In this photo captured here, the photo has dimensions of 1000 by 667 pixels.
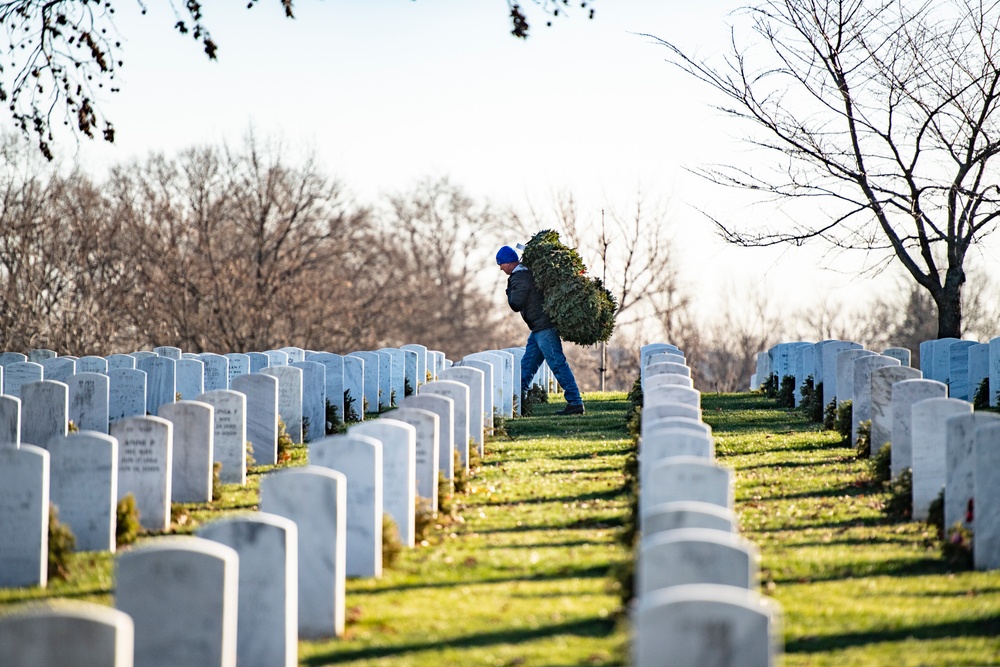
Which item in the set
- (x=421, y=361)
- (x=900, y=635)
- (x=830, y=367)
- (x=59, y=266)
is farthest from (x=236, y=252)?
(x=900, y=635)

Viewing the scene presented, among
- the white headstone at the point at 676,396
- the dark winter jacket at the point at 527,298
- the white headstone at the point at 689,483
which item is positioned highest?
the dark winter jacket at the point at 527,298

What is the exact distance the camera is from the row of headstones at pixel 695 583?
408 cm

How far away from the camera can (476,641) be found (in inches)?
231

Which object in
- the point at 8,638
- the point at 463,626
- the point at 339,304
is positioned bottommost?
the point at 463,626

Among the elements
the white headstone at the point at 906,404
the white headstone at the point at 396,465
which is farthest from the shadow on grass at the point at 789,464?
the white headstone at the point at 396,465

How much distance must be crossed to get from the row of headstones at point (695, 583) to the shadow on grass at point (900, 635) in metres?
0.18

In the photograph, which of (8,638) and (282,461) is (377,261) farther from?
(8,638)

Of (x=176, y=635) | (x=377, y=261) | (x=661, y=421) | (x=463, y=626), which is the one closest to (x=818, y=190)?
(x=661, y=421)

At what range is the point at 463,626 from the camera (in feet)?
20.2

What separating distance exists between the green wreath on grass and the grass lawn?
4409 millimetres

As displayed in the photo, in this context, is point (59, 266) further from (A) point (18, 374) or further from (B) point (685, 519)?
(B) point (685, 519)

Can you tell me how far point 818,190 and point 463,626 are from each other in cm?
1433

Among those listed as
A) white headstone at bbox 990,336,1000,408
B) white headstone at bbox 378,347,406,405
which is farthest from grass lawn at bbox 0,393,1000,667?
white headstone at bbox 378,347,406,405

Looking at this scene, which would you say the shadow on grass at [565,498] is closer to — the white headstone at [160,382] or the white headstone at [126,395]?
the white headstone at [126,395]
